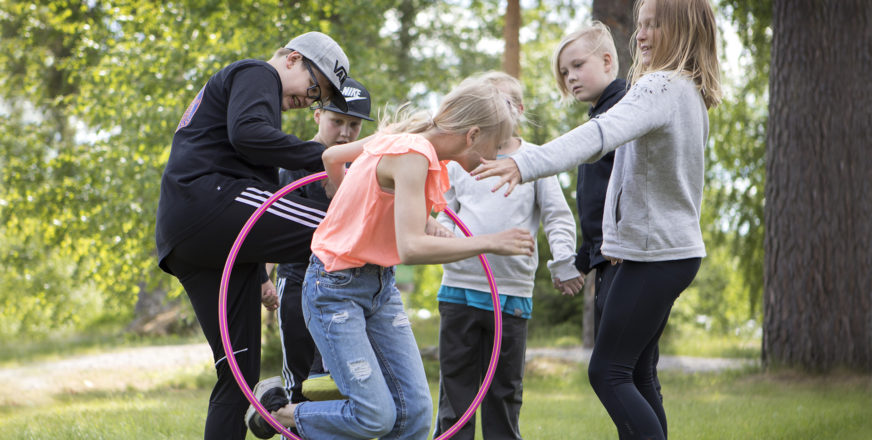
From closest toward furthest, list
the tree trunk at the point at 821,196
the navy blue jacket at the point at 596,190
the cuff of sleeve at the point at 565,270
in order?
the navy blue jacket at the point at 596,190, the cuff of sleeve at the point at 565,270, the tree trunk at the point at 821,196

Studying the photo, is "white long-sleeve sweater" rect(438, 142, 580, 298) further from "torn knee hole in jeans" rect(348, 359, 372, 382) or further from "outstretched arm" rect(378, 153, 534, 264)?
"outstretched arm" rect(378, 153, 534, 264)

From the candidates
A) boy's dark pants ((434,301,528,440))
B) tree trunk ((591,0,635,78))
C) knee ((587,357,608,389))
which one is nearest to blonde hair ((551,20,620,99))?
boy's dark pants ((434,301,528,440))

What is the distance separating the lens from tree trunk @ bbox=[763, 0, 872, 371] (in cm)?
685

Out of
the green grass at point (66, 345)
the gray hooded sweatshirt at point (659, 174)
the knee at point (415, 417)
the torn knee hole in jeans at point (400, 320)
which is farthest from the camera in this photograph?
the green grass at point (66, 345)

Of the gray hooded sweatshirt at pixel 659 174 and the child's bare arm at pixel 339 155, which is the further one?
the child's bare arm at pixel 339 155

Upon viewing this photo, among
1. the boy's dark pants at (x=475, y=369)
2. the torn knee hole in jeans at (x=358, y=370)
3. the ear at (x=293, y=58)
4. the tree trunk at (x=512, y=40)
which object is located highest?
the tree trunk at (x=512, y=40)

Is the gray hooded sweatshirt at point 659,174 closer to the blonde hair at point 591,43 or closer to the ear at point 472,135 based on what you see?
the ear at point 472,135

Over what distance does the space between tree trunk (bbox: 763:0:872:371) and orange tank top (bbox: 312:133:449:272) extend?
5.13 meters

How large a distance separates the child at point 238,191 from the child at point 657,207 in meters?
1.23

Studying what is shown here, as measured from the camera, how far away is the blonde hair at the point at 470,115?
2910mm

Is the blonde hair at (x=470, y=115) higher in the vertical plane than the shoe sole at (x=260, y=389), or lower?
higher

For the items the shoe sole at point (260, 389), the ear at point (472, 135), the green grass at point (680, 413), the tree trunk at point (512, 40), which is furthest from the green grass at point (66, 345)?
the ear at point (472, 135)

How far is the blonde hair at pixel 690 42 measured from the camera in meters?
3.01

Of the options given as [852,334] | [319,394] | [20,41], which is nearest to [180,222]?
[319,394]
